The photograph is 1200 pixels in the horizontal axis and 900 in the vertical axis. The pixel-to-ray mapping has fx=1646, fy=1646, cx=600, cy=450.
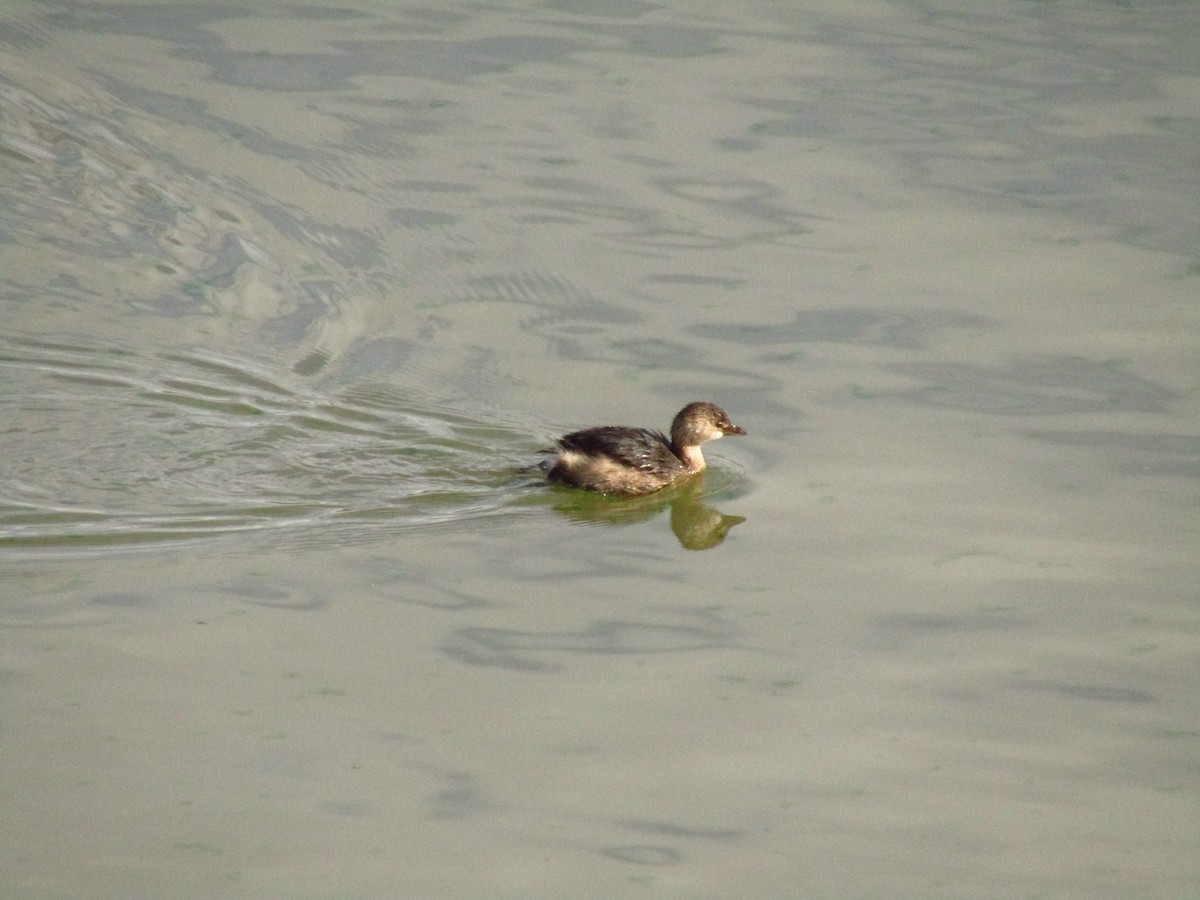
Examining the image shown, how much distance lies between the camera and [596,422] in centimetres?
870

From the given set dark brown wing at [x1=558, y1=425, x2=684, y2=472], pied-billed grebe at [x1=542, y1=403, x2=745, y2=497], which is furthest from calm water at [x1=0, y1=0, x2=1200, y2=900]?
dark brown wing at [x1=558, y1=425, x2=684, y2=472]

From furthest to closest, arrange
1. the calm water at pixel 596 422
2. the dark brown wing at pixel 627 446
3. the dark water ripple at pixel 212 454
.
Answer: the dark brown wing at pixel 627 446, the dark water ripple at pixel 212 454, the calm water at pixel 596 422

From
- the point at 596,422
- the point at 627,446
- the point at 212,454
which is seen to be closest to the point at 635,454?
the point at 627,446

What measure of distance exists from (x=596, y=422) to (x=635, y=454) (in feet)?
2.56

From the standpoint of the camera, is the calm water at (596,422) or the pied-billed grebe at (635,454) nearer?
the calm water at (596,422)

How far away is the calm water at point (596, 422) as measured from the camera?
5.22 m

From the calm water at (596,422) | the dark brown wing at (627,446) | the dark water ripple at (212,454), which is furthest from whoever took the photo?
the dark brown wing at (627,446)

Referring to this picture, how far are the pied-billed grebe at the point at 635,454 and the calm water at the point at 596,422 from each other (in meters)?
0.14

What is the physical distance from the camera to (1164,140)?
12.2 metres

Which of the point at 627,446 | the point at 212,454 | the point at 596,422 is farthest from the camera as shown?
the point at 596,422

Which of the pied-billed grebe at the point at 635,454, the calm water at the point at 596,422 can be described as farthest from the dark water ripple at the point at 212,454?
the pied-billed grebe at the point at 635,454

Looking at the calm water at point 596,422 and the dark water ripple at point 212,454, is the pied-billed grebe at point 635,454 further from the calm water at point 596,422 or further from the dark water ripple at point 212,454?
the dark water ripple at point 212,454

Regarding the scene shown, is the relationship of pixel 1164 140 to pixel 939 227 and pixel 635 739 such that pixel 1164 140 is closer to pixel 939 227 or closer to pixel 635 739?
pixel 939 227

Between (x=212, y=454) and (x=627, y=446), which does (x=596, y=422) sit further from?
(x=212, y=454)
